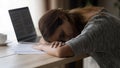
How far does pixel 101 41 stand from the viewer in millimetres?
1632

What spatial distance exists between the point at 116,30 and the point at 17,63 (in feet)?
2.06

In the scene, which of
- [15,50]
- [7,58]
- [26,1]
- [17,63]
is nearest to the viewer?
[17,63]

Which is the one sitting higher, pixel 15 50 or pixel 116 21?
Result: pixel 116 21

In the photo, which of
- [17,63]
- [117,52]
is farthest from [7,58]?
[117,52]

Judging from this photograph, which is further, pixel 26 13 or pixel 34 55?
pixel 26 13

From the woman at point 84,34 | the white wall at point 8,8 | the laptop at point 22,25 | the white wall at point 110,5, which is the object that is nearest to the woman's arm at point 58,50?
the woman at point 84,34

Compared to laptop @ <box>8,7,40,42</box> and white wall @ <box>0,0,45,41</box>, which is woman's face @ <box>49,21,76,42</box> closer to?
laptop @ <box>8,7,40,42</box>

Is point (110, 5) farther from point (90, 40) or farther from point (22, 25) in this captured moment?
point (90, 40)

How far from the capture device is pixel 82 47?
155 cm

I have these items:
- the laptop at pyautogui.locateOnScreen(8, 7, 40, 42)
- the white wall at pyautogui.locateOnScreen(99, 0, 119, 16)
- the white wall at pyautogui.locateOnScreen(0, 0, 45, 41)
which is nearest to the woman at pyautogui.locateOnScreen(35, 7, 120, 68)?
the laptop at pyautogui.locateOnScreen(8, 7, 40, 42)

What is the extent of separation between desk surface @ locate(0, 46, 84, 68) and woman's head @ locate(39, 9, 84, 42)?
0.16 m

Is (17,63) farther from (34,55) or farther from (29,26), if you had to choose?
(29,26)

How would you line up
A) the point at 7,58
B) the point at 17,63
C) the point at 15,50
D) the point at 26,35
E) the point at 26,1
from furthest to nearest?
the point at 26,1 → the point at 26,35 → the point at 15,50 → the point at 7,58 → the point at 17,63

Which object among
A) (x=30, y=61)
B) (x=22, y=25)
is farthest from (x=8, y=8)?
(x=30, y=61)
